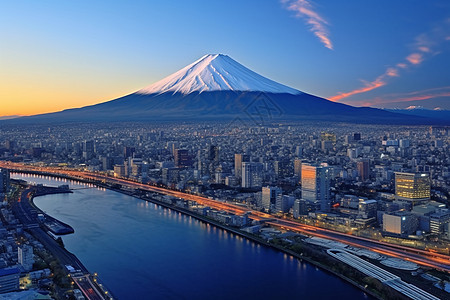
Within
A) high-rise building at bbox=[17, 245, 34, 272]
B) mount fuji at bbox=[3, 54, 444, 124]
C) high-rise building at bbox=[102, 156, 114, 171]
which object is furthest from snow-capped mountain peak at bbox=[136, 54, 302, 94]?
high-rise building at bbox=[17, 245, 34, 272]

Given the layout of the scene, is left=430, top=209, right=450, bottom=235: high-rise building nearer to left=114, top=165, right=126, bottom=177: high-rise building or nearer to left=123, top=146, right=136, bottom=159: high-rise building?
left=114, top=165, right=126, bottom=177: high-rise building

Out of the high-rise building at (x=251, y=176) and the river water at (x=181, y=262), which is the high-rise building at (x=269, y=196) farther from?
the high-rise building at (x=251, y=176)

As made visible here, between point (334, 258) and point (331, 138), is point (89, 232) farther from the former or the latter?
point (331, 138)

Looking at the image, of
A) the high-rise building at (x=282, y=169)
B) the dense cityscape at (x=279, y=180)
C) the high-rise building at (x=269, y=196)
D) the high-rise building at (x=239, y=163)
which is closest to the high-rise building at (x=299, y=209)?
the dense cityscape at (x=279, y=180)

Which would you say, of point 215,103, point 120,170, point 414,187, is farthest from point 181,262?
point 215,103

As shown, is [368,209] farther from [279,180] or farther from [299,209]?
[279,180]
